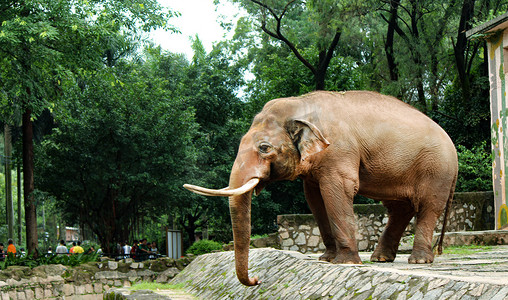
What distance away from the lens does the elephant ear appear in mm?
7641

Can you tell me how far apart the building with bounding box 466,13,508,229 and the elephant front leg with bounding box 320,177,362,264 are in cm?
860

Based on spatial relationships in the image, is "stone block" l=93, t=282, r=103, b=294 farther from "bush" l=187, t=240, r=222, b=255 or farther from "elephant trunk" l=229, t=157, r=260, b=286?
"elephant trunk" l=229, t=157, r=260, b=286

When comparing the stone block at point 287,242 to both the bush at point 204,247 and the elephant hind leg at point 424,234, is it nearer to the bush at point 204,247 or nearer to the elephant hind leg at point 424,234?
the bush at point 204,247

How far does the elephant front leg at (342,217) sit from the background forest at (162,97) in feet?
36.0

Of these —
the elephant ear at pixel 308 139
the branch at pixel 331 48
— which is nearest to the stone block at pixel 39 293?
the elephant ear at pixel 308 139

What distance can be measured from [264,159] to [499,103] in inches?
385

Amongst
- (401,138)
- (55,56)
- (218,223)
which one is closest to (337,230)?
(401,138)

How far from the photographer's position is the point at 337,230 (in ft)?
25.1

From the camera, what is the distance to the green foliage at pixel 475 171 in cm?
1900

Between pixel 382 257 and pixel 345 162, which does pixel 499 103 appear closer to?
pixel 382 257

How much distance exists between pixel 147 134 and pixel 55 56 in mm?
7265

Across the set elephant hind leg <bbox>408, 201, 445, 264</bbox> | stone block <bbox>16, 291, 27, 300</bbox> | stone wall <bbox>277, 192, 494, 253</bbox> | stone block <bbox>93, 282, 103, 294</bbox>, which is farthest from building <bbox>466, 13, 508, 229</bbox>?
stone block <bbox>16, 291, 27, 300</bbox>

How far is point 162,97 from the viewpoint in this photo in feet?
83.0

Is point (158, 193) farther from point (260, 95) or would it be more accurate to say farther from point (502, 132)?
point (502, 132)
